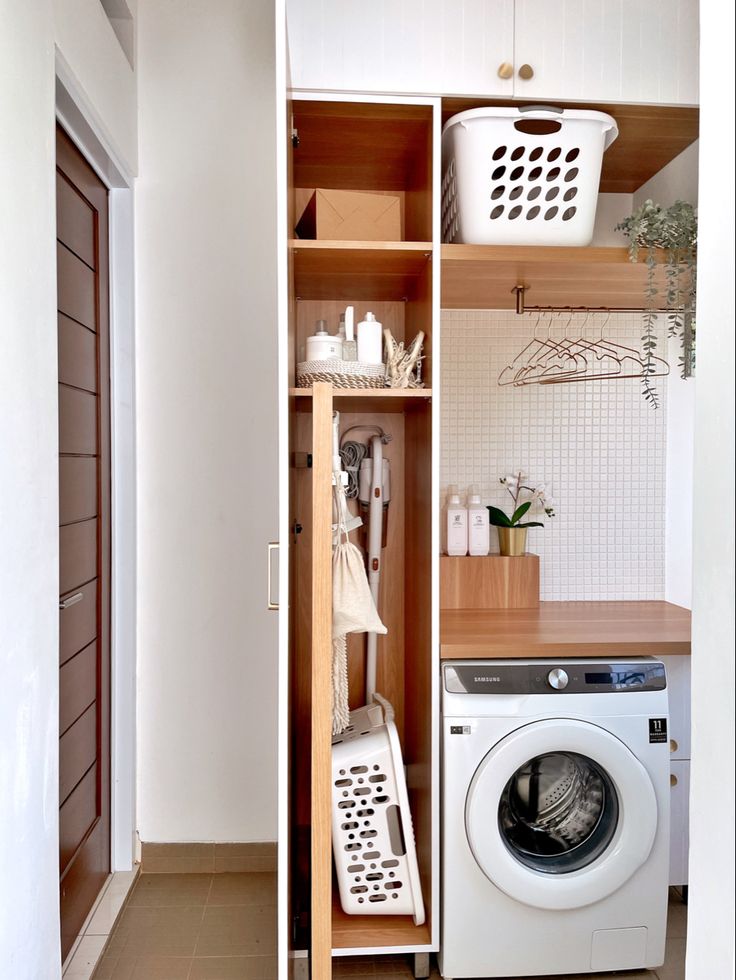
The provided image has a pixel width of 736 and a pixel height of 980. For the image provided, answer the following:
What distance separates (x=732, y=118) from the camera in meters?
0.71

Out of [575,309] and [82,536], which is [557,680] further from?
[82,536]

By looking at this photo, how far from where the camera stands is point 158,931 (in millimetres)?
2369

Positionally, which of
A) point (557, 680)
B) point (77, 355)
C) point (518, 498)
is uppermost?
point (77, 355)

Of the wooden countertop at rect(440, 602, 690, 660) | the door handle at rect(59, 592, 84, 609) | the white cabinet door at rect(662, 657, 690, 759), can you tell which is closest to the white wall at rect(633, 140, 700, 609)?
the wooden countertop at rect(440, 602, 690, 660)

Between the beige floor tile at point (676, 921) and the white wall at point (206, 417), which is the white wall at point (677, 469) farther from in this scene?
the white wall at point (206, 417)

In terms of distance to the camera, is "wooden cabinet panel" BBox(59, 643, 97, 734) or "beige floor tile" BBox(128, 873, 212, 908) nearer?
"wooden cabinet panel" BBox(59, 643, 97, 734)

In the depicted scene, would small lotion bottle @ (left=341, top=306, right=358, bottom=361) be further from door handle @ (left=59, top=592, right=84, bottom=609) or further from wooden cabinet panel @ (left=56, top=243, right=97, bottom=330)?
door handle @ (left=59, top=592, right=84, bottom=609)

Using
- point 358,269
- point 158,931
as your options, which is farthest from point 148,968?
point 358,269

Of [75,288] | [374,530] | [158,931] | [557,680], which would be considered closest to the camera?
[557,680]

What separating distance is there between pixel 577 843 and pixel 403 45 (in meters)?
2.10

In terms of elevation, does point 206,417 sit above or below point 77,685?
above

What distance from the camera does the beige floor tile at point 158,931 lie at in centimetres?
229

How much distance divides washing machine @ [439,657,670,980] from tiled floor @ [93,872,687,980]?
0.45 ft

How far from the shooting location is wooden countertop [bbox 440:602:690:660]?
85.2 inches
